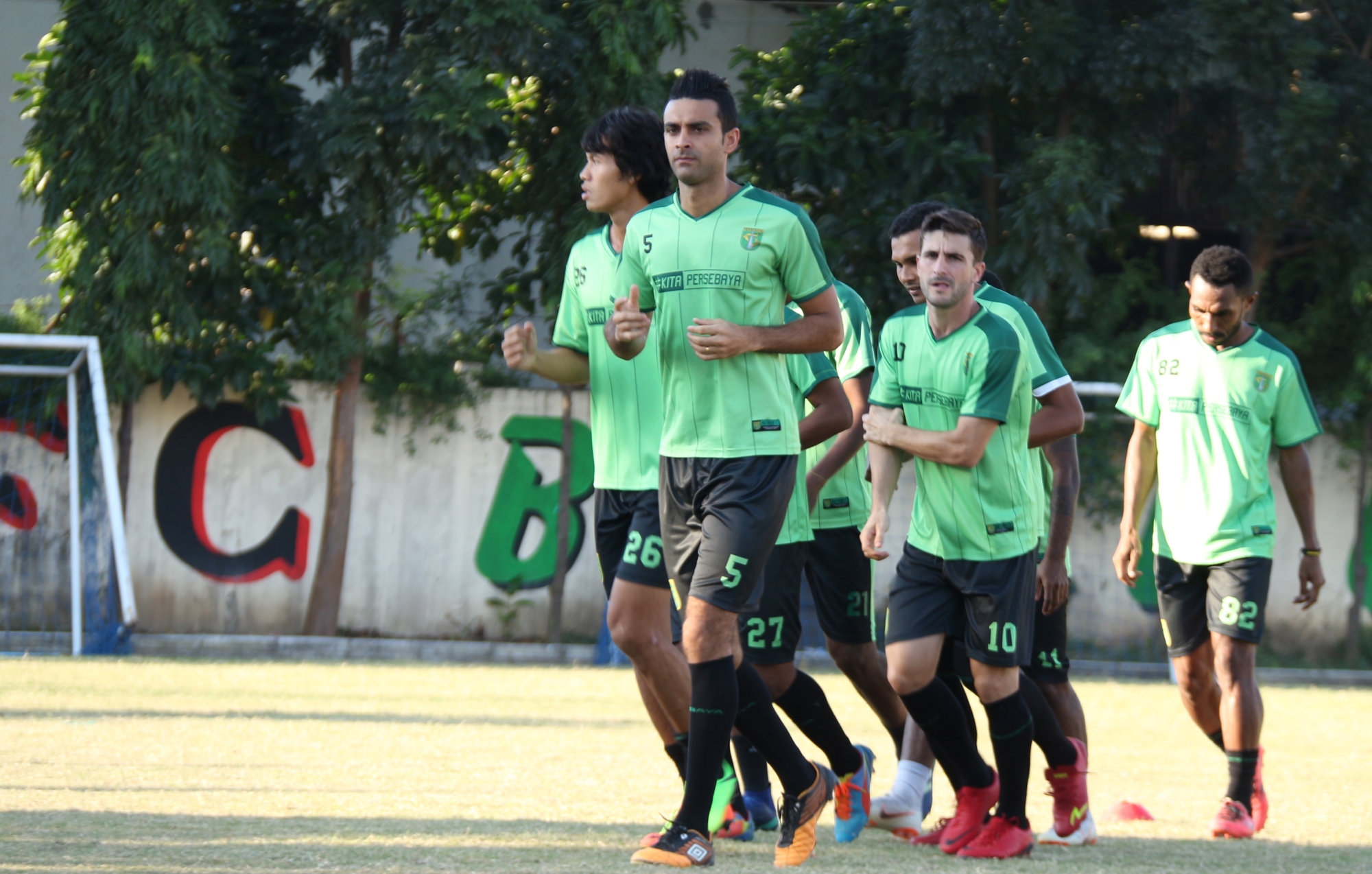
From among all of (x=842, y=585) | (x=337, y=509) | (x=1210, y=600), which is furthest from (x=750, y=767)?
(x=337, y=509)

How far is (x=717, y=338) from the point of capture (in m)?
4.52

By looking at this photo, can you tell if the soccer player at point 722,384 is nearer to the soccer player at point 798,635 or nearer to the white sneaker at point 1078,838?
the soccer player at point 798,635

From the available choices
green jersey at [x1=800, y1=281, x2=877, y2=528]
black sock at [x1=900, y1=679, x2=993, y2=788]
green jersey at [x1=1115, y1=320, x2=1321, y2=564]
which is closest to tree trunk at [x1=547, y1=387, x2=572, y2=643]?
green jersey at [x1=1115, y1=320, x2=1321, y2=564]

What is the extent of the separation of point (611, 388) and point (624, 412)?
98 mm

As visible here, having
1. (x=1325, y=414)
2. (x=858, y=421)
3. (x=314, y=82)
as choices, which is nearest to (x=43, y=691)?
(x=858, y=421)

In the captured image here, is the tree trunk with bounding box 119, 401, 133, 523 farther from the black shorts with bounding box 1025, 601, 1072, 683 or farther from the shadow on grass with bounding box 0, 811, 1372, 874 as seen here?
the black shorts with bounding box 1025, 601, 1072, 683

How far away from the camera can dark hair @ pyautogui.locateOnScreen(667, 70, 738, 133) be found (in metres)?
4.71

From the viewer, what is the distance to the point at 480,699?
9883 mm

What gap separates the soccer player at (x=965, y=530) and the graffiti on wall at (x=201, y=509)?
10775 mm

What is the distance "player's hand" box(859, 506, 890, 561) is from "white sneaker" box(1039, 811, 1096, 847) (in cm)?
121

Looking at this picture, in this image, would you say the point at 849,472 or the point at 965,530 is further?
the point at 849,472

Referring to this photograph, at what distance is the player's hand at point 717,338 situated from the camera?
14.8ft

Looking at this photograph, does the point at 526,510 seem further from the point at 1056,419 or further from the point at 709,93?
the point at 709,93

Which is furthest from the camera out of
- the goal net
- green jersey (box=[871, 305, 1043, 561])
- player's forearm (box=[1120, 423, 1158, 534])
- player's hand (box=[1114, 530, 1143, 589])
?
the goal net
